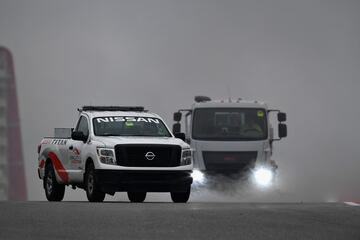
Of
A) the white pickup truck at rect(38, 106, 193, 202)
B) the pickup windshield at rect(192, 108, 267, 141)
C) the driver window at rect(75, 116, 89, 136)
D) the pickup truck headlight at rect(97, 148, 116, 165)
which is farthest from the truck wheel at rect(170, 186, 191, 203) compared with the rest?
the pickup windshield at rect(192, 108, 267, 141)

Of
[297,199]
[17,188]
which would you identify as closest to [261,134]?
[297,199]

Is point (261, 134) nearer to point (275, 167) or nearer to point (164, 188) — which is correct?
point (275, 167)

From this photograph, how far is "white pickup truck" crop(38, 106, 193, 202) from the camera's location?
2223 cm

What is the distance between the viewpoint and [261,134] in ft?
110

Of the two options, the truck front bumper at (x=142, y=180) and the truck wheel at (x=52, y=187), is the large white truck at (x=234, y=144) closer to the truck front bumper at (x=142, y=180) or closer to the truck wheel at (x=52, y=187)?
the truck wheel at (x=52, y=187)

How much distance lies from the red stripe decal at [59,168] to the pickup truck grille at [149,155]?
1969 millimetres

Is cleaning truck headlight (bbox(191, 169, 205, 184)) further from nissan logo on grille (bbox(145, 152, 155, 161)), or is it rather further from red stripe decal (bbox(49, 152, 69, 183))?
nissan logo on grille (bbox(145, 152, 155, 161))

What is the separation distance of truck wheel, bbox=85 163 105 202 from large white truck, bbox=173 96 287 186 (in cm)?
1046

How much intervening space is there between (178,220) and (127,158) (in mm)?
5520

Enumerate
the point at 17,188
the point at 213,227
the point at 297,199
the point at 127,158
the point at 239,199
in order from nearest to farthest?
the point at 213,227 < the point at 127,158 < the point at 239,199 < the point at 297,199 < the point at 17,188

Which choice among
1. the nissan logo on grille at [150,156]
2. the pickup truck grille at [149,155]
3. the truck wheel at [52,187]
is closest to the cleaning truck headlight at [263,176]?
the truck wheel at [52,187]

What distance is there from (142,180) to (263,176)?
37.1 ft

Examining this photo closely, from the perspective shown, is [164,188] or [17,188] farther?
[17,188]

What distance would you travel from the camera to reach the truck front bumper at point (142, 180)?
2208 cm
